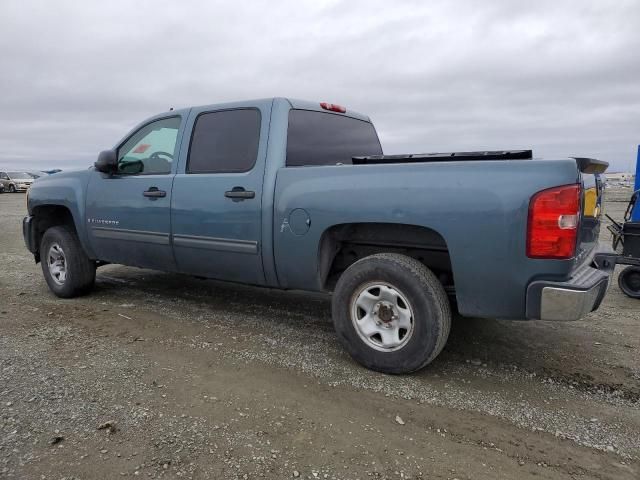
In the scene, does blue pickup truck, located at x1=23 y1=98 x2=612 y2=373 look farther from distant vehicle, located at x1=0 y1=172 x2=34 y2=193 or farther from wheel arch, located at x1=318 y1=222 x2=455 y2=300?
distant vehicle, located at x1=0 y1=172 x2=34 y2=193

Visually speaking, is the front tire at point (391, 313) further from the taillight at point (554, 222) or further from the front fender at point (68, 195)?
the front fender at point (68, 195)

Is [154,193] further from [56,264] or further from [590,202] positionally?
[590,202]

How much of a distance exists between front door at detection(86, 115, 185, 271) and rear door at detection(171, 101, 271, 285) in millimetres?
180

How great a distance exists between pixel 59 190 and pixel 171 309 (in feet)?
6.29

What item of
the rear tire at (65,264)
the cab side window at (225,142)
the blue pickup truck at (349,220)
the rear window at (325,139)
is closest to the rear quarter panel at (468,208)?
the blue pickup truck at (349,220)

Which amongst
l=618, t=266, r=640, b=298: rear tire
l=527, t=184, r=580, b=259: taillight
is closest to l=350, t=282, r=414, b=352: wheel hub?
l=527, t=184, r=580, b=259: taillight

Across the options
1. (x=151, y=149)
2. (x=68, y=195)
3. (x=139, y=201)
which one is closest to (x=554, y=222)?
(x=139, y=201)

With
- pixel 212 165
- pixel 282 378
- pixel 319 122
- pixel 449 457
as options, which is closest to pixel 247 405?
pixel 282 378

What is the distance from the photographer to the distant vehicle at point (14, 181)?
32281 millimetres

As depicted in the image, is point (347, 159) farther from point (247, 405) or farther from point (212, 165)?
point (247, 405)

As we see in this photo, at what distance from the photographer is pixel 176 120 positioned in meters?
4.45

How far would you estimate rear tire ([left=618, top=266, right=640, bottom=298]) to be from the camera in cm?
525

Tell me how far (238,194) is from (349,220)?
1.02 metres

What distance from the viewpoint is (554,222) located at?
8.48 feet
